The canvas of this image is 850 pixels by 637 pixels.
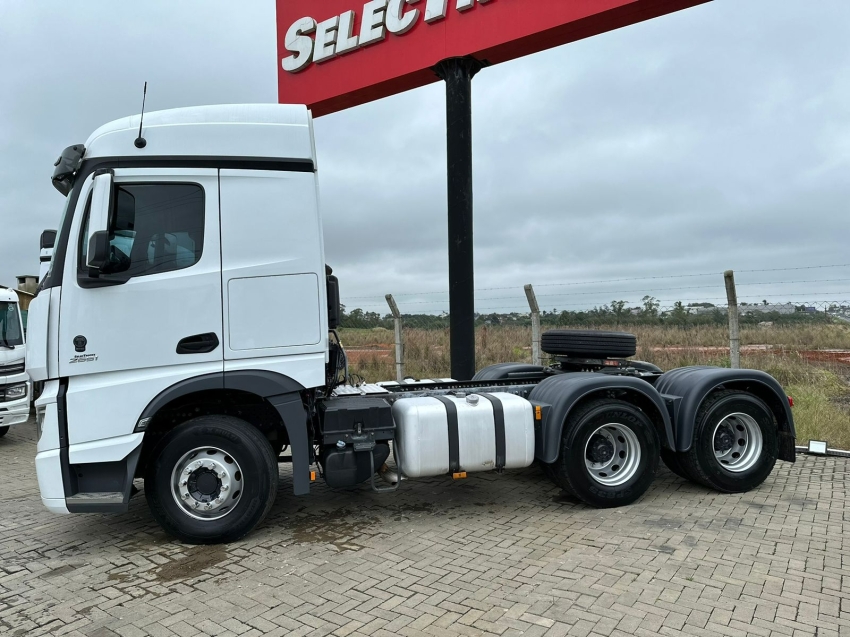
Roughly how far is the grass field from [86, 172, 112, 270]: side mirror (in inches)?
148

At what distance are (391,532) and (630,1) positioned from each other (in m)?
6.58

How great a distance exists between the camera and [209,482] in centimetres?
477

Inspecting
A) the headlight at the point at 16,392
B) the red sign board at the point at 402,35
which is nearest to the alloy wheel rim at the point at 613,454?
the red sign board at the point at 402,35

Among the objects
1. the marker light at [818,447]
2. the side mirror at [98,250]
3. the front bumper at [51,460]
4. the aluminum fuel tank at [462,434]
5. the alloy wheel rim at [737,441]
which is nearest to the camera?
the side mirror at [98,250]

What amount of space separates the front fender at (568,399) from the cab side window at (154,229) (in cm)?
321

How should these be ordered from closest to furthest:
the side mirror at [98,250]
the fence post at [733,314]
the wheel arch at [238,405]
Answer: the side mirror at [98,250]
the wheel arch at [238,405]
the fence post at [733,314]

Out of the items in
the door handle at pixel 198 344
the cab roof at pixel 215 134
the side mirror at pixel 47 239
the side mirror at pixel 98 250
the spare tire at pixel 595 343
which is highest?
the cab roof at pixel 215 134

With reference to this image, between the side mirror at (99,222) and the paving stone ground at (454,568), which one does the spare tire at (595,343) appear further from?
the side mirror at (99,222)

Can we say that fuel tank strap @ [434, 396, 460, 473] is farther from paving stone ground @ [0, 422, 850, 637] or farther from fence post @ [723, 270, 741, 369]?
fence post @ [723, 270, 741, 369]

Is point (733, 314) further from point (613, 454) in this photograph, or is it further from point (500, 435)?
point (500, 435)

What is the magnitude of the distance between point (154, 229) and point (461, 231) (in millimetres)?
4914

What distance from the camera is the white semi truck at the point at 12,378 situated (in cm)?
944

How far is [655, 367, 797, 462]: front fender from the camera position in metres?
5.81

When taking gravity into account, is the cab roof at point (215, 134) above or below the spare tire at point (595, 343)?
above
